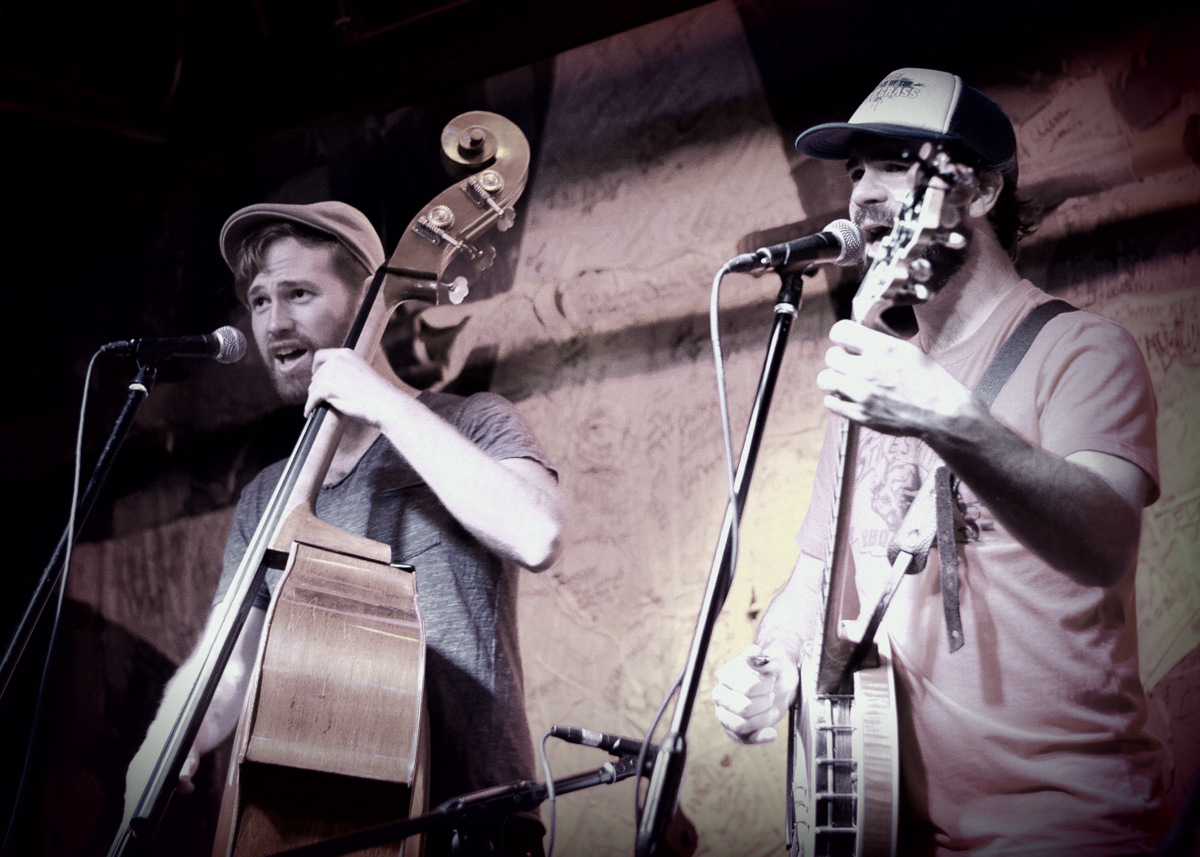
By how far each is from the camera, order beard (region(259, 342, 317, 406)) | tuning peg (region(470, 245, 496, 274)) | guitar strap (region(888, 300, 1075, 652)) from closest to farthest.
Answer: guitar strap (region(888, 300, 1075, 652)) → tuning peg (region(470, 245, 496, 274)) → beard (region(259, 342, 317, 406))

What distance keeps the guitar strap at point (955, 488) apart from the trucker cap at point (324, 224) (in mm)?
1517

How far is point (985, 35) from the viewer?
2045 millimetres

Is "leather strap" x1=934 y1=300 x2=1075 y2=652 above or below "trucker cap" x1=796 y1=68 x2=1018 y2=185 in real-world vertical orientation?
below

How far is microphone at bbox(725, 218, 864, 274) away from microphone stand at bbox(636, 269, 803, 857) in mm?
23

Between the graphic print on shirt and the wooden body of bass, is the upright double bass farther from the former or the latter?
the graphic print on shirt

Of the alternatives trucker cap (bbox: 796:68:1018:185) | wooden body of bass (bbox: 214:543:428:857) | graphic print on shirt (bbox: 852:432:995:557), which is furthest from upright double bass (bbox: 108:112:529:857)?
trucker cap (bbox: 796:68:1018:185)

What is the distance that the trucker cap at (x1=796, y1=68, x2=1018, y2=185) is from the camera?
70.2 inches

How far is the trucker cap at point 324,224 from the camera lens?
2.57 m

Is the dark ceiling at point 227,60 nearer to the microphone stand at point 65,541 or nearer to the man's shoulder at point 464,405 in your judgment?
the man's shoulder at point 464,405

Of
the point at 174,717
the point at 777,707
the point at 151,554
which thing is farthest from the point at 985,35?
the point at 151,554

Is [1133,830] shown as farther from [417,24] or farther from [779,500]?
[417,24]

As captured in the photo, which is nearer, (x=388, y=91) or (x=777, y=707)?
(x=777, y=707)

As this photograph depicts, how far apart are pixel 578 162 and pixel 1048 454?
145cm

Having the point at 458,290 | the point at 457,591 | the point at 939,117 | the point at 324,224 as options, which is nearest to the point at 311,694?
the point at 457,591
